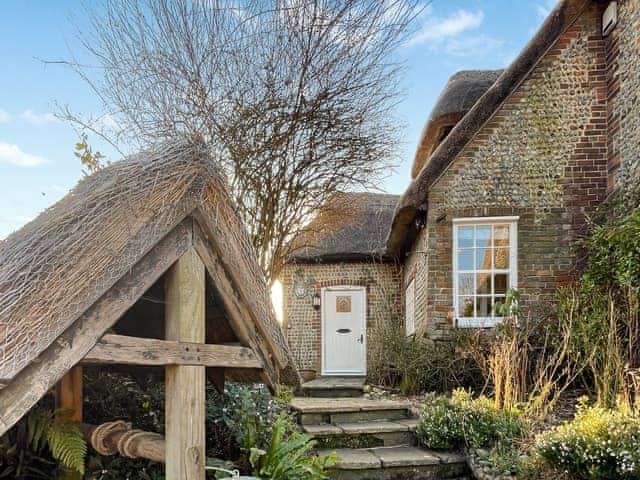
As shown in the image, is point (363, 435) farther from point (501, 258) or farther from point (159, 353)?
point (501, 258)

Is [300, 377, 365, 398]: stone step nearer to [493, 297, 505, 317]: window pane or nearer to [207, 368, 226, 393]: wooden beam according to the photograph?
[493, 297, 505, 317]: window pane

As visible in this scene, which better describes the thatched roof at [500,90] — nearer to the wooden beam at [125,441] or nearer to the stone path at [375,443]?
the stone path at [375,443]

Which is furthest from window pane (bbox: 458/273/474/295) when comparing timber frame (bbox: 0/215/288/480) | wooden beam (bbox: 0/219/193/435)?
wooden beam (bbox: 0/219/193/435)

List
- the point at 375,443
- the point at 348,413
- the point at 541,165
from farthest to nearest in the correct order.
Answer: the point at 541,165 < the point at 348,413 < the point at 375,443

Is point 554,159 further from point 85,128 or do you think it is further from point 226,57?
point 85,128

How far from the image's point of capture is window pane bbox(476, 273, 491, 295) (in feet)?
28.3

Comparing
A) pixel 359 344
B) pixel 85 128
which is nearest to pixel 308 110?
pixel 85 128

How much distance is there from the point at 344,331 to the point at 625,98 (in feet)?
25.9

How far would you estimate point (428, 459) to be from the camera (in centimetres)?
501

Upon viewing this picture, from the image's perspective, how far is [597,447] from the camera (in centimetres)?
391

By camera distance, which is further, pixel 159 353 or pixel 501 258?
pixel 501 258

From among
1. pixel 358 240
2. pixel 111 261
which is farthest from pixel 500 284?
pixel 111 261

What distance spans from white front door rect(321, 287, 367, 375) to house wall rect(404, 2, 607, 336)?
4.60 m

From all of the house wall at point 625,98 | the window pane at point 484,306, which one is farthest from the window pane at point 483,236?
the house wall at point 625,98
